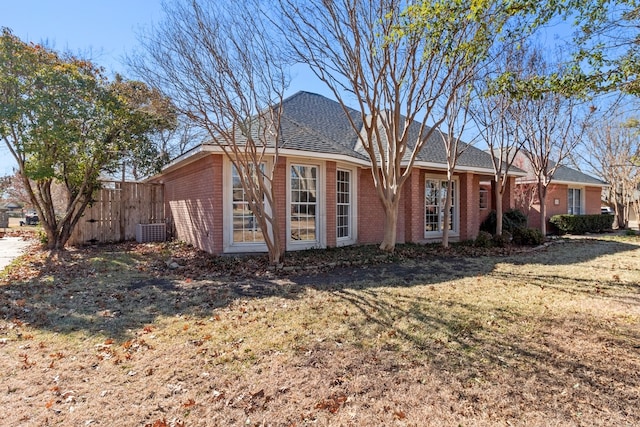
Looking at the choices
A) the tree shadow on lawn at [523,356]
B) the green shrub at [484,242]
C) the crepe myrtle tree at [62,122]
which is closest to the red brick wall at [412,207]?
the green shrub at [484,242]

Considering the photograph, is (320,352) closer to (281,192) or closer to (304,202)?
(281,192)

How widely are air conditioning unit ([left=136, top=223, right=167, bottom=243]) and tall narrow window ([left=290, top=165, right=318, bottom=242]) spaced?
6978 mm

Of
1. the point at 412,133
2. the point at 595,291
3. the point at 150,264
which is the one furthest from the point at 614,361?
the point at 412,133

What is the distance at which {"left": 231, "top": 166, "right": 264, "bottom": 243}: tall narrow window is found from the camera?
32.4ft

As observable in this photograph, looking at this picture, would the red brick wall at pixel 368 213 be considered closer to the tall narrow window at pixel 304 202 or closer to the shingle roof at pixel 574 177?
the tall narrow window at pixel 304 202

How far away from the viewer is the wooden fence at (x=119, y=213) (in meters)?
13.3

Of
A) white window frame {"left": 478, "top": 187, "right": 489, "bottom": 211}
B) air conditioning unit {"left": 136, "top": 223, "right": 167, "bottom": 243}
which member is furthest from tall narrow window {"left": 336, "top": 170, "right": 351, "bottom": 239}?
white window frame {"left": 478, "top": 187, "right": 489, "bottom": 211}

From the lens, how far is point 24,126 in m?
9.74

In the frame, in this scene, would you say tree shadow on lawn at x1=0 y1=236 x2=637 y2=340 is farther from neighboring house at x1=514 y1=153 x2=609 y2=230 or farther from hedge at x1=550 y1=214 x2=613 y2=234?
neighboring house at x1=514 y1=153 x2=609 y2=230

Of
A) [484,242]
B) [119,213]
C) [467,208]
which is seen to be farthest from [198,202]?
[467,208]

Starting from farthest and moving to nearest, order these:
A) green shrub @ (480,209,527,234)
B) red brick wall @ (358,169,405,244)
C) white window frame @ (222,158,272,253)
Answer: green shrub @ (480,209,527,234)
red brick wall @ (358,169,405,244)
white window frame @ (222,158,272,253)

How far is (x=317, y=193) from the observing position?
34.9 ft

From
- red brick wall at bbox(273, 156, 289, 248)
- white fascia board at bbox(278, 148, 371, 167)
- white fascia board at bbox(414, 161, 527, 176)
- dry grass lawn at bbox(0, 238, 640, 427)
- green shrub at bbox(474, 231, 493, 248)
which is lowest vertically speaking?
dry grass lawn at bbox(0, 238, 640, 427)

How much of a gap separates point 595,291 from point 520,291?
4.62 feet
